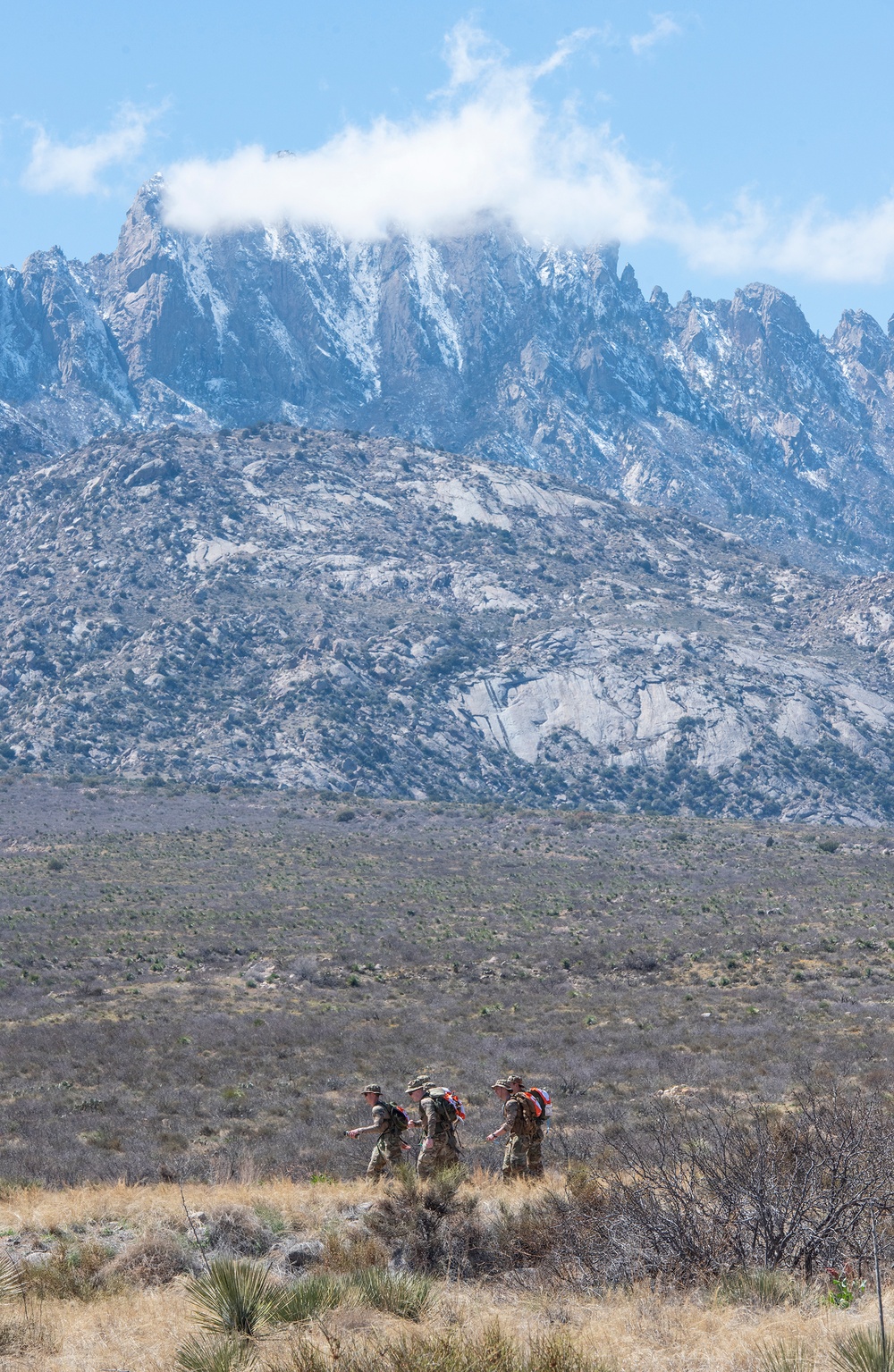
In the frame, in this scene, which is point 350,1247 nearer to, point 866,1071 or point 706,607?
point 866,1071

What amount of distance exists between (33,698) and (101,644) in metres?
9.99

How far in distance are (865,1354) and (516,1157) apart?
302 inches

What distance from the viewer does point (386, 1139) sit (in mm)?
14422

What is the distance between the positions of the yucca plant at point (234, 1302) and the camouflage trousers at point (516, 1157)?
5655mm

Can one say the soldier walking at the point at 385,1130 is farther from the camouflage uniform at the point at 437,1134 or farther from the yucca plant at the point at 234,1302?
the yucca plant at the point at 234,1302

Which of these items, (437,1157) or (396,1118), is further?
(396,1118)

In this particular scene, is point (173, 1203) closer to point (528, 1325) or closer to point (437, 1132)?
point (437, 1132)

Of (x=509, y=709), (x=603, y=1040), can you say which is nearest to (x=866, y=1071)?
(x=603, y=1040)

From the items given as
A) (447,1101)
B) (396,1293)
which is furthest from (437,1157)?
(396,1293)

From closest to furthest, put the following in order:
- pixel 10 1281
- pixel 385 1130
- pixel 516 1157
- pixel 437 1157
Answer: pixel 10 1281 < pixel 437 1157 < pixel 516 1157 < pixel 385 1130

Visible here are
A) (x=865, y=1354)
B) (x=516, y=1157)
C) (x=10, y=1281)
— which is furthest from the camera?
(x=516, y=1157)

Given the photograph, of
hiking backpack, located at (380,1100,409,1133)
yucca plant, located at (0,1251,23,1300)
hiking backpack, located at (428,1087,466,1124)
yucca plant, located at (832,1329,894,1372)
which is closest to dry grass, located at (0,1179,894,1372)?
yucca plant, located at (832,1329,894,1372)

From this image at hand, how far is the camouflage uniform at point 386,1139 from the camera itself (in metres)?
14.2

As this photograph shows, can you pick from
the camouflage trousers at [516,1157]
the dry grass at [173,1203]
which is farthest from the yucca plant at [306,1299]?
the camouflage trousers at [516,1157]
